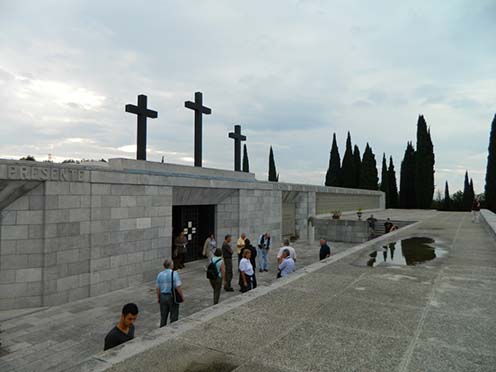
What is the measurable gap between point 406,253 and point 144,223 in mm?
8565

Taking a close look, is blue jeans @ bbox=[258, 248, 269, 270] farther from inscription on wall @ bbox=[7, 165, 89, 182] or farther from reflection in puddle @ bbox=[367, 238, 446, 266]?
inscription on wall @ bbox=[7, 165, 89, 182]

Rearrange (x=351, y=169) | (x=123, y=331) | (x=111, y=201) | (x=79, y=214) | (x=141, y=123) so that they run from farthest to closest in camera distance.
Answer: (x=351, y=169) < (x=141, y=123) < (x=111, y=201) < (x=79, y=214) < (x=123, y=331)

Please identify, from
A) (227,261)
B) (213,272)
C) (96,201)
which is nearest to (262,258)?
(227,261)

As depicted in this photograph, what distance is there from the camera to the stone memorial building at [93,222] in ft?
26.6

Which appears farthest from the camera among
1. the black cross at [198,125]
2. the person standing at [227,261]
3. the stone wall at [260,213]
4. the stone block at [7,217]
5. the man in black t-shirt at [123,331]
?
the stone wall at [260,213]

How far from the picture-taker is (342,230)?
2462cm

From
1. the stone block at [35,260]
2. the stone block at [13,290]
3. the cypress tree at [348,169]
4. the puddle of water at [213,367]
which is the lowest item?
the stone block at [13,290]

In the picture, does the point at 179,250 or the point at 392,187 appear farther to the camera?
the point at 392,187

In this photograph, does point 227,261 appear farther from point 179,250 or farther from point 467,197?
point 467,197

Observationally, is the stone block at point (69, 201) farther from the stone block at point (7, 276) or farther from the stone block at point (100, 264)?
the stone block at point (7, 276)

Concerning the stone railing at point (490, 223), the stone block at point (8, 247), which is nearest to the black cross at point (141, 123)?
the stone block at point (8, 247)

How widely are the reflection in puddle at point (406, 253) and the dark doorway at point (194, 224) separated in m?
7.07

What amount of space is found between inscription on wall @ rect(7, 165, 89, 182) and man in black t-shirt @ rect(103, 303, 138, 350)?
5.26 m

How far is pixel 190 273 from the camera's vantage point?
12266mm
